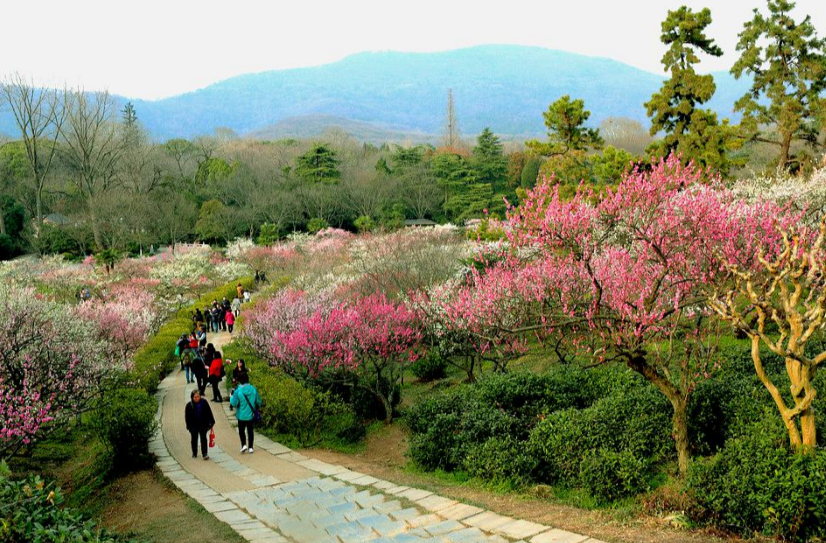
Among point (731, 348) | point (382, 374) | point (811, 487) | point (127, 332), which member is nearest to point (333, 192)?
point (127, 332)

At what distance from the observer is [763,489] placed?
5465mm

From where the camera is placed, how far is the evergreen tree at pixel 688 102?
21.0m

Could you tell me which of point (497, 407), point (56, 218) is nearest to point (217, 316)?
point (497, 407)

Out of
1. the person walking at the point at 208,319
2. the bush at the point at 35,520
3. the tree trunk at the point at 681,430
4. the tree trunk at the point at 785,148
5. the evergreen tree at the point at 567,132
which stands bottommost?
the person walking at the point at 208,319

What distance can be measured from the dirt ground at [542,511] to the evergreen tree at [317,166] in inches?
1709

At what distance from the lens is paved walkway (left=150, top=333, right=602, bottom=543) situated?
19.2ft

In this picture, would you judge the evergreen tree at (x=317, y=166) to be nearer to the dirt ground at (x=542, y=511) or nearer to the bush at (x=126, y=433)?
the bush at (x=126, y=433)

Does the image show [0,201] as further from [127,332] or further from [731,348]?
[731,348]

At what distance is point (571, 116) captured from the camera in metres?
24.8

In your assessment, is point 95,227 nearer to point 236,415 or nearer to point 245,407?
point 236,415

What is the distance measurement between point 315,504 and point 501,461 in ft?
7.47

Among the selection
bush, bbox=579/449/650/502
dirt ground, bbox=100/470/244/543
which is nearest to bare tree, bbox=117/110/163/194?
dirt ground, bbox=100/470/244/543

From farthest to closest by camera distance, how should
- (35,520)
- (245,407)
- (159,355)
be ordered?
1. (159,355)
2. (245,407)
3. (35,520)

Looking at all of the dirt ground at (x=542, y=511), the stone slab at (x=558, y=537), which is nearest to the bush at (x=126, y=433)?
the dirt ground at (x=542, y=511)
